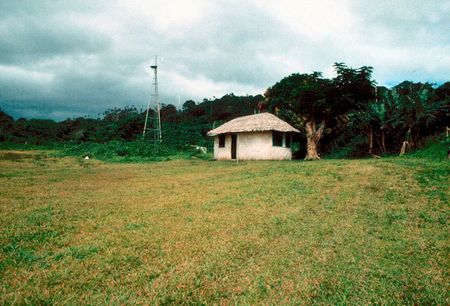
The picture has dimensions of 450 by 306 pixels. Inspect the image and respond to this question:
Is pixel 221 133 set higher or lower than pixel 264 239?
higher

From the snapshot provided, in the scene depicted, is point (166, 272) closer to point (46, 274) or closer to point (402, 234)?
point (46, 274)

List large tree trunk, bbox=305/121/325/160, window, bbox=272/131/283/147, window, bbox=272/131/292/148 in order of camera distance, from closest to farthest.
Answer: large tree trunk, bbox=305/121/325/160 < window, bbox=272/131/283/147 < window, bbox=272/131/292/148

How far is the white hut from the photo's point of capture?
23797 mm

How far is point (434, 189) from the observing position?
8.39 m

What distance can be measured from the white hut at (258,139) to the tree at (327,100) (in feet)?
5.30

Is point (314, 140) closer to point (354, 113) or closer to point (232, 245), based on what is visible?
point (354, 113)

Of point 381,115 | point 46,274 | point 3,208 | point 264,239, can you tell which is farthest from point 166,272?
point 381,115

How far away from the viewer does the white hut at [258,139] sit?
23.8 metres

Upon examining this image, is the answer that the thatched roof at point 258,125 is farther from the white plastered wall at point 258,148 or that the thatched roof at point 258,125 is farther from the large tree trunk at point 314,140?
the large tree trunk at point 314,140

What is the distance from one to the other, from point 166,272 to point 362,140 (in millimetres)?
20107

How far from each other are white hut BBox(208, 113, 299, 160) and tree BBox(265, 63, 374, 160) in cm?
161

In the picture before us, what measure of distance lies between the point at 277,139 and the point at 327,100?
4899 mm

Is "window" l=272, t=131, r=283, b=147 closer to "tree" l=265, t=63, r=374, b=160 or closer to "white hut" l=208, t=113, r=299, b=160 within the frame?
"white hut" l=208, t=113, r=299, b=160

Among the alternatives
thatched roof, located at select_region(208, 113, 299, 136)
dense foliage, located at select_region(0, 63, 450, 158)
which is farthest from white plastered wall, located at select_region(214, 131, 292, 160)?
dense foliage, located at select_region(0, 63, 450, 158)
